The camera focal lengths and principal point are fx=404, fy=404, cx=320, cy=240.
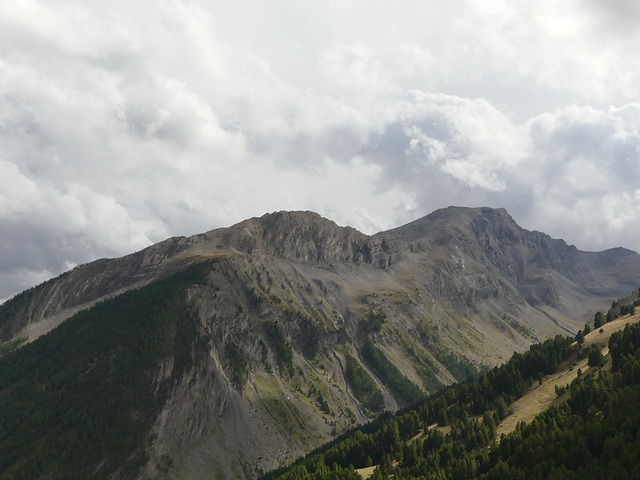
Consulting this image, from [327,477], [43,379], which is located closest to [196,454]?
[43,379]

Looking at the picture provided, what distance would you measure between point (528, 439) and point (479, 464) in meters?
11.1

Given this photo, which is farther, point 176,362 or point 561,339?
point 176,362

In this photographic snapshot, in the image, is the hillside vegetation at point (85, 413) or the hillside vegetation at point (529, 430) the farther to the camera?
the hillside vegetation at point (85, 413)

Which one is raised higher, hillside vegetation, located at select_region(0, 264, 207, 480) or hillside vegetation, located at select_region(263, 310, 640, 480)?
hillside vegetation, located at select_region(0, 264, 207, 480)

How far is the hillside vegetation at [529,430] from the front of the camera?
6372 centimetres

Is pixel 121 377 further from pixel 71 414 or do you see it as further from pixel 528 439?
pixel 528 439

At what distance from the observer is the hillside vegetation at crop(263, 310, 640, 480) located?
63.7m

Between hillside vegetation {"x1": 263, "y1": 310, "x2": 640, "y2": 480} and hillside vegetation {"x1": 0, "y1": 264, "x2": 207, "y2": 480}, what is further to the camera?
hillside vegetation {"x1": 0, "y1": 264, "x2": 207, "y2": 480}

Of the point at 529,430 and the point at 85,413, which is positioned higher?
the point at 85,413

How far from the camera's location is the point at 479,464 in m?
78.6

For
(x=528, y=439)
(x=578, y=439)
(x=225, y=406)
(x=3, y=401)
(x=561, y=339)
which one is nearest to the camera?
(x=578, y=439)

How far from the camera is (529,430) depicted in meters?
78.3

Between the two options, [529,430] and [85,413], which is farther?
[85,413]

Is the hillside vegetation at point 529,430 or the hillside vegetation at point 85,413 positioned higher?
the hillside vegetation at point 85,413
